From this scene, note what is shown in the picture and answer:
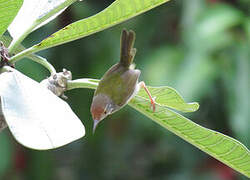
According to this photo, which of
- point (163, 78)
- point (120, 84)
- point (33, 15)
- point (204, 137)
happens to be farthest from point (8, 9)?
point (163, 78)

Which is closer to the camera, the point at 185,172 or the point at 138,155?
the point at 185,172

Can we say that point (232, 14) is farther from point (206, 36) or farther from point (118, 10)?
point (118, 10)

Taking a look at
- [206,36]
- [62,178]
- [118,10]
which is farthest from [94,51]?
[118,10]

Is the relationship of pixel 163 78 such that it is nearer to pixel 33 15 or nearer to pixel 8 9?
pixel 33 15

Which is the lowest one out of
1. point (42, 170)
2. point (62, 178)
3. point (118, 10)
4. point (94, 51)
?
point (62, 178)

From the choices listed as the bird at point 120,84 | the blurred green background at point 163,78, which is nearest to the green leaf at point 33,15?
the bird at point 120,84

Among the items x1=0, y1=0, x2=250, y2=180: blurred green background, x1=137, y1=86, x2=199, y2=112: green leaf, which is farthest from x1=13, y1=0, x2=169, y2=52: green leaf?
x1=0, y1=0, x2=250, y2=180: blurred green background
